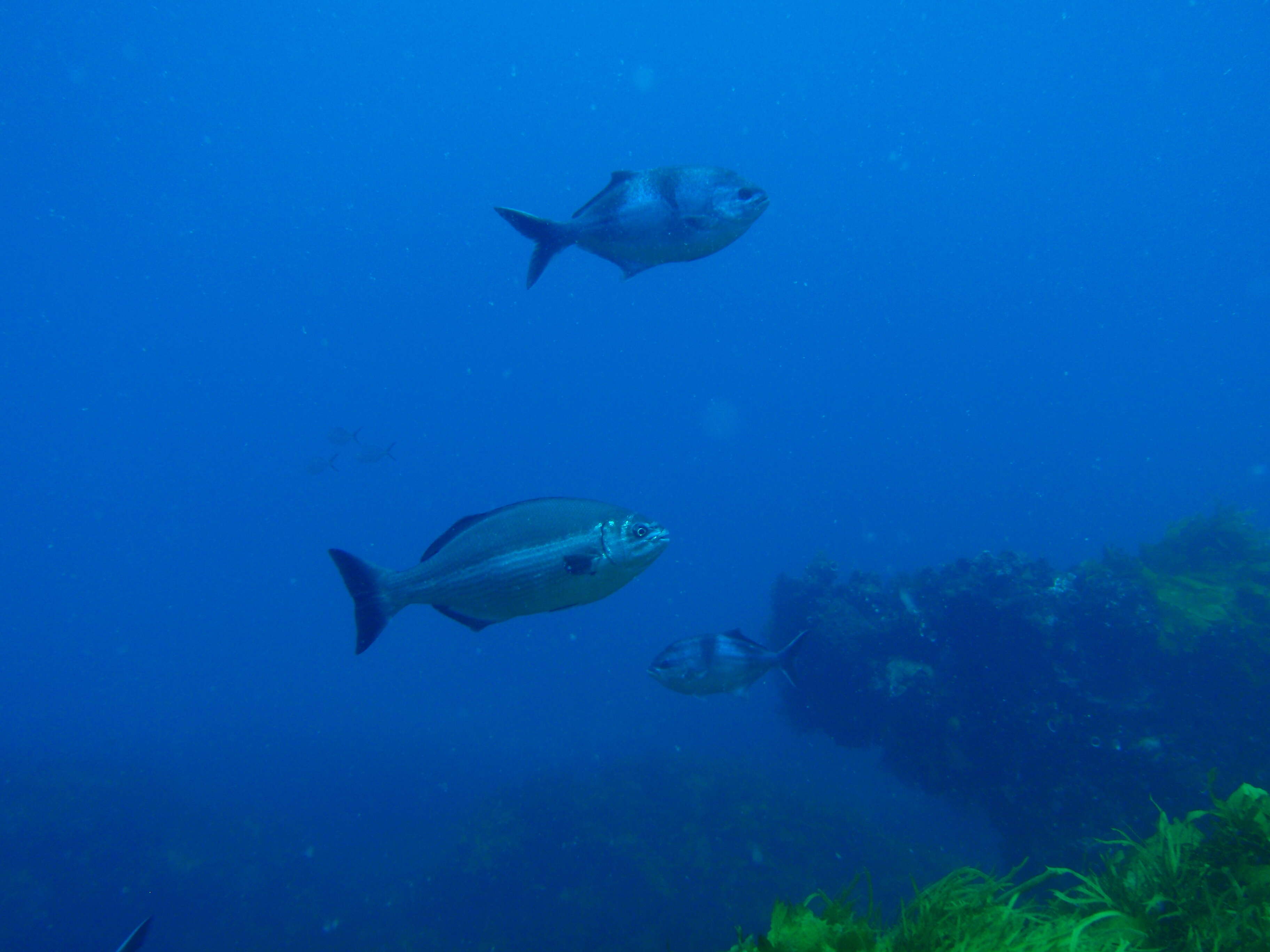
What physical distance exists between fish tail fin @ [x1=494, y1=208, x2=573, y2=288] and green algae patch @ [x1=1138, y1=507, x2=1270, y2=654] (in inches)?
489

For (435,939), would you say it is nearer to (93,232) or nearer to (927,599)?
(927,599)

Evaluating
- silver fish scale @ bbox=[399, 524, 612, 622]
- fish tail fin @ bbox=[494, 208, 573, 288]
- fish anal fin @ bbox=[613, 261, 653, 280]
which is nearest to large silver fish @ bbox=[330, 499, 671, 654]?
silver fish scale @ bbox=[399, 524, 612, 622]

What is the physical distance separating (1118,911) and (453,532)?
12.4 ft

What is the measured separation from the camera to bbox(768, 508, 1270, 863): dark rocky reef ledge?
27.9 feet

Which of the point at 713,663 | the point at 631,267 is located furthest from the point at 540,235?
the point at 713,663

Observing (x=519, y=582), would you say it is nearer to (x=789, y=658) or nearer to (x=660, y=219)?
(x=660, y=219)

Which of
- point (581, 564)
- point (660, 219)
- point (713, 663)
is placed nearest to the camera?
point (581, 564)

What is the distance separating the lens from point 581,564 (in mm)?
2568

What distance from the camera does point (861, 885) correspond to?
33.7 feet

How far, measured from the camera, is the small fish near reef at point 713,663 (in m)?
6.31

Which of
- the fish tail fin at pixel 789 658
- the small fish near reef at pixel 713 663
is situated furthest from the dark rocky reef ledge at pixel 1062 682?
the small fish near reef at pixel 713 663

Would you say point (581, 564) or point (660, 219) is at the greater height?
point (660, 219)

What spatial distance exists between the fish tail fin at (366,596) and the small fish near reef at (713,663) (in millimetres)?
3882

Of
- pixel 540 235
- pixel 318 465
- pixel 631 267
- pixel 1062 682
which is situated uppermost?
pixel 318 465
